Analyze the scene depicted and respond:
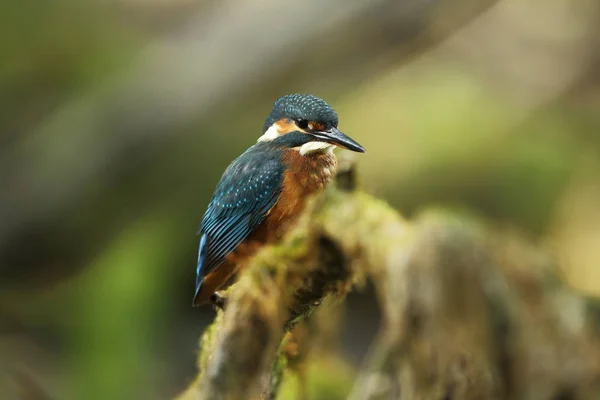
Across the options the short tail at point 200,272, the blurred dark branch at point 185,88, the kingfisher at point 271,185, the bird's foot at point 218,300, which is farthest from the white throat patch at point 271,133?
the blurred dark branch at point 185,88

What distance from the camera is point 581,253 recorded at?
5113mm

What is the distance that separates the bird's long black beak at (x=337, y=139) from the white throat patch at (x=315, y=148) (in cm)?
2

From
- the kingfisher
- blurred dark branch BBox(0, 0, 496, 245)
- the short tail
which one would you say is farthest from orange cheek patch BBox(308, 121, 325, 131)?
blurred dark branch BBox(0, 0, 496, 245)

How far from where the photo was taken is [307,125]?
6.99ft

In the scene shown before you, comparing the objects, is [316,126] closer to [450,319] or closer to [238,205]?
[238,205]

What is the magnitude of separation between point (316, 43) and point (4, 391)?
99.0 inches

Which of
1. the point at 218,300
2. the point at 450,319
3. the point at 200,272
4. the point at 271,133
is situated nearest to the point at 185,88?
the point at 271,133

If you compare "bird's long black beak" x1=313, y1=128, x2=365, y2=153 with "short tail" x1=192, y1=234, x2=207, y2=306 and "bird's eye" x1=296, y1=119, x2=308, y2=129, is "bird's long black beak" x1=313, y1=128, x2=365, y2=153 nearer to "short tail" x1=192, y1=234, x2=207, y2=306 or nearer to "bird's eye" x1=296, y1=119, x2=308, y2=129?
"bird's eye" x1=296, y1=119, x2=308, y2=129

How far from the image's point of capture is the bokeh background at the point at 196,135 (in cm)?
428

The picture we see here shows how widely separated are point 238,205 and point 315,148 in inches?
9.0

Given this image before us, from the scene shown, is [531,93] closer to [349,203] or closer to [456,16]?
[456,16]

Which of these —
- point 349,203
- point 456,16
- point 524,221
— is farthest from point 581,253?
point 349,203

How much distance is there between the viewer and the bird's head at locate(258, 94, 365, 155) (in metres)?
2.07

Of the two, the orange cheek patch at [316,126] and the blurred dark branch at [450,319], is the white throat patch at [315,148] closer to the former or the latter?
the orange cheek patch at [316,126]
